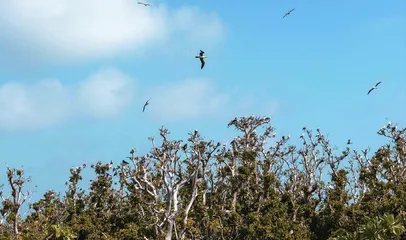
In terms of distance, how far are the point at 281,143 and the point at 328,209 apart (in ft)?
29.6

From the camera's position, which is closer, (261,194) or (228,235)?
(228,235)

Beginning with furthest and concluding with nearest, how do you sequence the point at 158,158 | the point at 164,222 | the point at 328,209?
the point at 328,209 → the point at 158,158 → the point at 164,222

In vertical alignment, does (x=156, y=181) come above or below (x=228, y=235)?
above

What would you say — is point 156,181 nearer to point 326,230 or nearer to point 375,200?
point 326,230

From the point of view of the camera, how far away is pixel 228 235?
3944 centimetres

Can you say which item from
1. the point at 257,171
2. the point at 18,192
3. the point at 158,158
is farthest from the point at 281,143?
the point at 18,192

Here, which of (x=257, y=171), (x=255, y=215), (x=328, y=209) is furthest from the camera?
(x=257, y=171)

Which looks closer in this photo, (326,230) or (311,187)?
(326,230)

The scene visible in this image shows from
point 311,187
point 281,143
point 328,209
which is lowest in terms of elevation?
point 328,209

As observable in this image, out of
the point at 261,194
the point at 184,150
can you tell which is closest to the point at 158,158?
the point at 184,150

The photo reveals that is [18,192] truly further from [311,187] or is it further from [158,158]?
[311,187]

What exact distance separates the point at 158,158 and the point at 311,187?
53.2ft

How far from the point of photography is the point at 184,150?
38.1 metres

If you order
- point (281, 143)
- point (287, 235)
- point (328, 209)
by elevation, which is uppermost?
point (281, 143)
